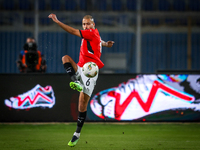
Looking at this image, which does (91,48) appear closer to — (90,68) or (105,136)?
(90,68)

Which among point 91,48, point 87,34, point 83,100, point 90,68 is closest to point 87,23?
point 87,34

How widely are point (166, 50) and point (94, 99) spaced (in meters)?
7.82

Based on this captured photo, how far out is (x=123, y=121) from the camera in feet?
23.8

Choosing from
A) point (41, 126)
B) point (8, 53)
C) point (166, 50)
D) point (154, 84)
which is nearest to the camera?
point (41, 126)

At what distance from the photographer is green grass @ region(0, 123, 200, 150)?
15.6 ft

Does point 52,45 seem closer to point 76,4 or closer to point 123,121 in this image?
point 76,4

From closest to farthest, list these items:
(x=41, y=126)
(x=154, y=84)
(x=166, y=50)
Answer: (x=41, y=126) < (x=154, y=84) < (x=166, y=50)

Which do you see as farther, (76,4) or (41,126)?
(76,4)

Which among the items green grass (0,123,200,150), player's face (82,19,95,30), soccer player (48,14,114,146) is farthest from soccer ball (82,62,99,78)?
green grass (0,123,200,150)

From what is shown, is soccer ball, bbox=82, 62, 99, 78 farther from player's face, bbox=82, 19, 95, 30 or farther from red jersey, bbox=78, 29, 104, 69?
player's face, bbox=82, 19, 95, 30

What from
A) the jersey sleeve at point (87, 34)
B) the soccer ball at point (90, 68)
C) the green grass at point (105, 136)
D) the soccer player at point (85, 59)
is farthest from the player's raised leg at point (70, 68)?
the green grass at point (105, 136)

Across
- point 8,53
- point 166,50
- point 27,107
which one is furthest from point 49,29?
point 27,107

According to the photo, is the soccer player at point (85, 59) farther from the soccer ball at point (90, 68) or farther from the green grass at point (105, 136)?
the green grass at point (105, 136)

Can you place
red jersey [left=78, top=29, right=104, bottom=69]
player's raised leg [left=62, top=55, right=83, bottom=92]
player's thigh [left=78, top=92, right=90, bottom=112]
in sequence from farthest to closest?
player's thigh [left=78, top=92, right=90, bottom=112] < red jersey [left=78, top=29, right=104, bottom=69] < player's raised leg [left=62, top=55, right=83, bottom=92]
